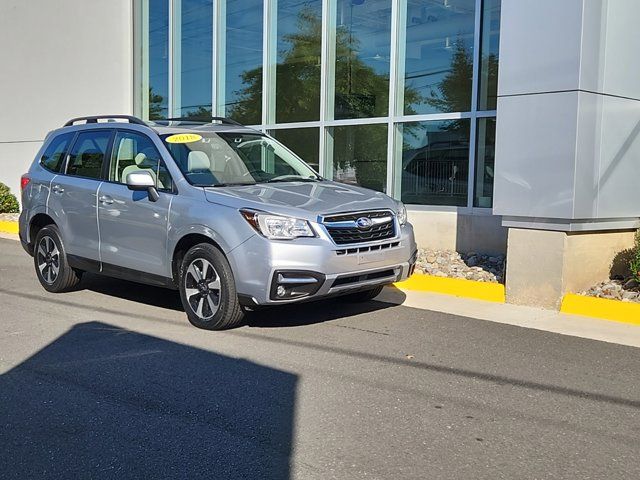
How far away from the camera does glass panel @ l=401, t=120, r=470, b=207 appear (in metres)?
10.2

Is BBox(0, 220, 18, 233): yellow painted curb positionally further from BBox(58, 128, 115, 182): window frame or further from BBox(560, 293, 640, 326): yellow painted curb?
BBox(560, 293, 640, 326): yellow painted curb

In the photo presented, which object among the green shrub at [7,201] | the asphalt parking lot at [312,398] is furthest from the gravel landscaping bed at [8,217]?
the asphalt parking lot at [312,398]

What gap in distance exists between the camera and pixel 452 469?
361 centimetres

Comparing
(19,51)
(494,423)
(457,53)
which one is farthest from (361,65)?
(19,51)

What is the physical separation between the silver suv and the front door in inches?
0.6

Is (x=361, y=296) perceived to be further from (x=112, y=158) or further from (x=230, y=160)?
(x=112, y=158)

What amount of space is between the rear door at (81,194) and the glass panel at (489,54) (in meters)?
5.28

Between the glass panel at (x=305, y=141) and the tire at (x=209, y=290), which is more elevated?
the glass panel at (x=305, y=141)

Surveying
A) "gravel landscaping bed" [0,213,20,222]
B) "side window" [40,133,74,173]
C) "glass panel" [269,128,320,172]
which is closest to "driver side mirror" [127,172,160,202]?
"side window" [40,133,74,173]

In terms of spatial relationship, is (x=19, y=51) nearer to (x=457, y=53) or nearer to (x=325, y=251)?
(x=457, y=53)

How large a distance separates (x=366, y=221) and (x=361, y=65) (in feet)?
20.5

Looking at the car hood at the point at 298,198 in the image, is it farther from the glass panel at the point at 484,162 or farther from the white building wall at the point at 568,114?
the glass panel at the point at 484,162

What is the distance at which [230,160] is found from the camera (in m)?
7.11

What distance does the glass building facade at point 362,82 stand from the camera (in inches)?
400
